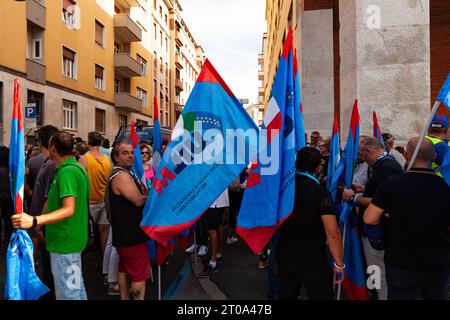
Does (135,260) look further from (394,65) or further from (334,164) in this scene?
(394,65)

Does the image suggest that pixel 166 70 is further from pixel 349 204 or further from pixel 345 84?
pixel 349 204

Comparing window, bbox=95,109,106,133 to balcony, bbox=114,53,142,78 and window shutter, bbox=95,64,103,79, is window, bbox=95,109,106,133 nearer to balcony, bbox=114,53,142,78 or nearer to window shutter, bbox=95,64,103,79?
Result: window shutter, bbox=95,64,103,79

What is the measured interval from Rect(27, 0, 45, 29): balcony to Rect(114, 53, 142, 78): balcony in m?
8.17

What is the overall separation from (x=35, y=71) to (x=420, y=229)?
719 inches

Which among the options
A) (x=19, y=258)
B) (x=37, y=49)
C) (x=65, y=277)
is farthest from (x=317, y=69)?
(x=37, y=49)

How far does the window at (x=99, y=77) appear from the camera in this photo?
23525mm

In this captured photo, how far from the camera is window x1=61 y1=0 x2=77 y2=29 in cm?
1962

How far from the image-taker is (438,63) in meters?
10.2

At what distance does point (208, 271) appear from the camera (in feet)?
16.5

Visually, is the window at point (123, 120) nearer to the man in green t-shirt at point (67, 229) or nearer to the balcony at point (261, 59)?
the man in green t-shirt at point (67, 229)

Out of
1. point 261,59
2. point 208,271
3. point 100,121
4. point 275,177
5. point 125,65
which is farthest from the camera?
Result: point 261,59

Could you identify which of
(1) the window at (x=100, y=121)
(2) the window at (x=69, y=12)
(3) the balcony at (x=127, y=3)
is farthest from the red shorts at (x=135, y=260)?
(3) the balcony at (x=127, y=3)

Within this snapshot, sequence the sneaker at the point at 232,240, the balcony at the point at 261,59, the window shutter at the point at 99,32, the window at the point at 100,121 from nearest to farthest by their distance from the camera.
→ 1. the sneaker at the point at 232,240
2. the window shutter at the point at 99,32
3. the window at the point at 100,121
4. the balcony at the point at 261,59

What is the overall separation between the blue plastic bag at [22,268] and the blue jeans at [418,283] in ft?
8.68
